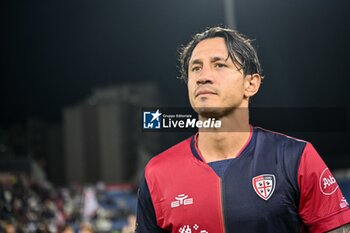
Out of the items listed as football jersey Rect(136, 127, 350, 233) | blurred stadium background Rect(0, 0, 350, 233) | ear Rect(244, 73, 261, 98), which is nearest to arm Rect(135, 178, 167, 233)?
football jersey Rect(136, 127, 350, 233)

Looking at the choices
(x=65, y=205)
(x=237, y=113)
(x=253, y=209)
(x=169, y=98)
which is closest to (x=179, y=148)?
(x=237, y=113)

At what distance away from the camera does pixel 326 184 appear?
1.85 metres

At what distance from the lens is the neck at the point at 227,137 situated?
2010 millimetres

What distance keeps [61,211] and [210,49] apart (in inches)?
277

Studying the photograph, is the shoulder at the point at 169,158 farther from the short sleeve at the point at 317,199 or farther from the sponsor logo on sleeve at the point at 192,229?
the short sleeve at the point at 317,199

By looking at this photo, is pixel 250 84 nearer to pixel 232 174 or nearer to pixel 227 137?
pixel 227 137

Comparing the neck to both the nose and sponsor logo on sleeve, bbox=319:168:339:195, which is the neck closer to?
the nose

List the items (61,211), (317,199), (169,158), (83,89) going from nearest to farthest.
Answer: (317,199) → (169,158) → (61,211) → (83,89)

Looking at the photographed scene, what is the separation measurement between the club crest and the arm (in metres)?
0.38

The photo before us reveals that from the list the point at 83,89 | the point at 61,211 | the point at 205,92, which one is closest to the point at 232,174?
the point at 205,92

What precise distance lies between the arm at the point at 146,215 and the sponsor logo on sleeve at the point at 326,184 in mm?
583

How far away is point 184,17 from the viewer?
9.62m

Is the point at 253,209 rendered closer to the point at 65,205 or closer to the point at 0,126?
the point at 65,205

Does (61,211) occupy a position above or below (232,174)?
below
